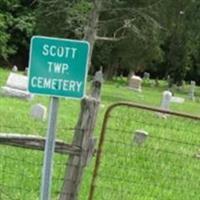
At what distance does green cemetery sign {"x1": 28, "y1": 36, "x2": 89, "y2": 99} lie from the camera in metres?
5.32

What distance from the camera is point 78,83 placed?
5352 millimetres

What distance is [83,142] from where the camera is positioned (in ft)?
21.2

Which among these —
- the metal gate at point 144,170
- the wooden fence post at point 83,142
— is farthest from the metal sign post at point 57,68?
the metal gate at point 144,170

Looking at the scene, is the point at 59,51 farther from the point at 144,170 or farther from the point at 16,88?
the point at 16,88

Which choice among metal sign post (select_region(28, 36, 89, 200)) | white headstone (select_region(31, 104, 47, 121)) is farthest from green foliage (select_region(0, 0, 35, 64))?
metal sign post (select_region(28, 36, 89, 200))

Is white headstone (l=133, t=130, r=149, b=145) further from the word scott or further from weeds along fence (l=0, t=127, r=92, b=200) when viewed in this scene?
the word scott

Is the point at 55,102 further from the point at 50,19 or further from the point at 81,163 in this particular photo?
the point at 50,19

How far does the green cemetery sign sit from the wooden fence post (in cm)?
97

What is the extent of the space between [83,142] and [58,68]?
1282 mm

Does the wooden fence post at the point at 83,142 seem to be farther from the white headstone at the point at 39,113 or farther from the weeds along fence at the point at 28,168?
the white headstone at the point at 39,113

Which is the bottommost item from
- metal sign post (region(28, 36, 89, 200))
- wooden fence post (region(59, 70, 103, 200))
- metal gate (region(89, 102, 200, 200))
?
metal gate (region(89, 102, 200, 200))

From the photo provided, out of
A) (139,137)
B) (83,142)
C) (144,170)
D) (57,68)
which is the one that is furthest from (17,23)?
(57,68)

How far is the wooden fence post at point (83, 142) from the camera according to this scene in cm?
639

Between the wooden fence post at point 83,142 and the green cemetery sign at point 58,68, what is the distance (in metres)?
0.97
